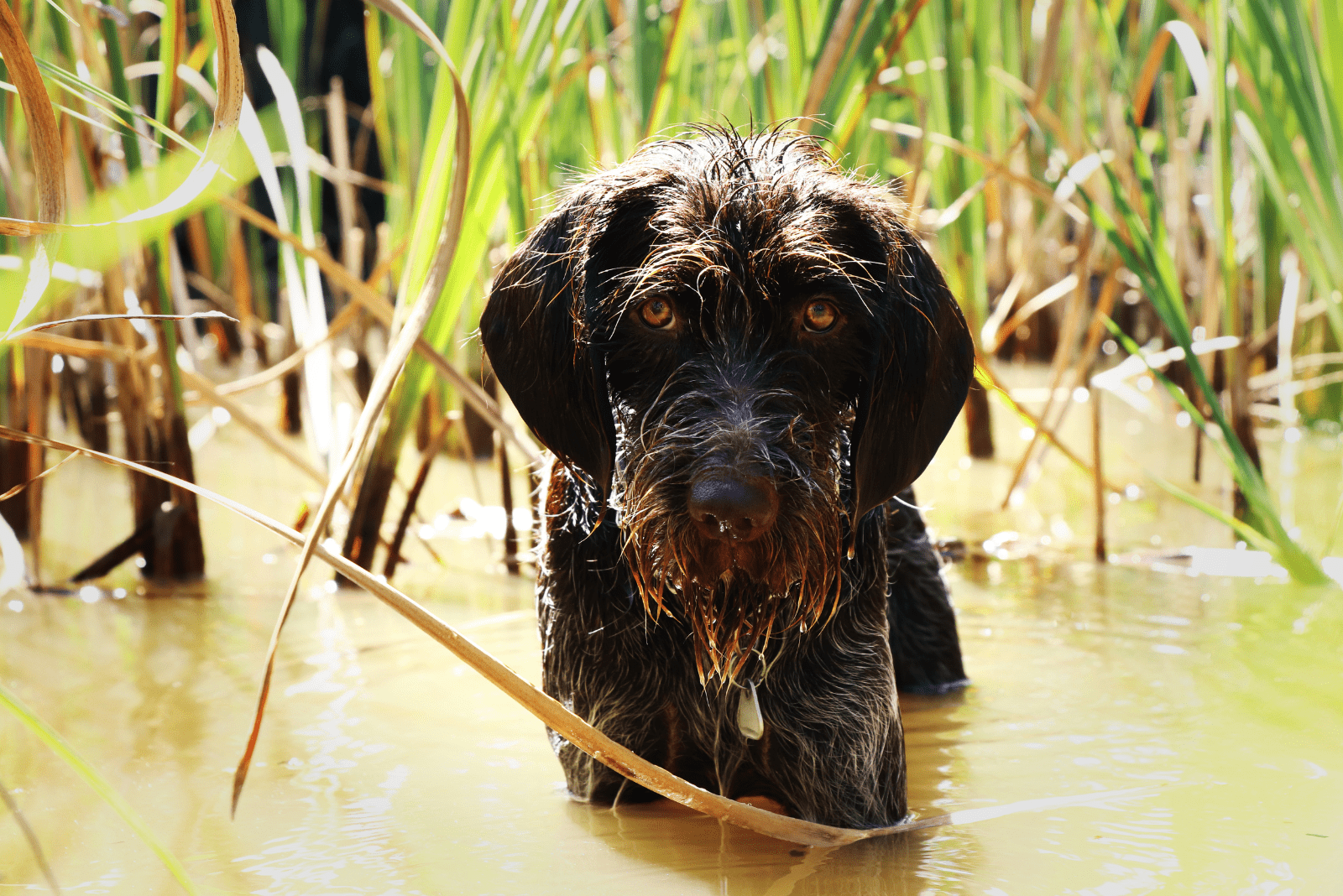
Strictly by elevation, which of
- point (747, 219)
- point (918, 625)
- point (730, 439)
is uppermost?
point (747, 219)

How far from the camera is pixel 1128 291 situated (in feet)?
27.8

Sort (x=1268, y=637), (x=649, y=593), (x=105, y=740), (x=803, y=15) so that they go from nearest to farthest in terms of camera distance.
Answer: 1. (x=649, y=593)
2. (x=105, y=740)
3. (x=1268, y=637)
4. (x=803, y=15)

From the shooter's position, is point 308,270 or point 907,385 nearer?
point 907,385

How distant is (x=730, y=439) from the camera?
1839 mm

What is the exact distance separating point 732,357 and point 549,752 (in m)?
1.06

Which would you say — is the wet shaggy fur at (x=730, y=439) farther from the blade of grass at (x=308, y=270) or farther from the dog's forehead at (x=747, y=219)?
the blade of grass at (x=308, y=270)

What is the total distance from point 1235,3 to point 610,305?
2711 mm

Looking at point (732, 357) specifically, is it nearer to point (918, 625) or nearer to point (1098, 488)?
point (918, 625)

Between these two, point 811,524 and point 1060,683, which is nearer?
point 811,524

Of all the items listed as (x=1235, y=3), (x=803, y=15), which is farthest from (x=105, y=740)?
(x=1235, y=3)

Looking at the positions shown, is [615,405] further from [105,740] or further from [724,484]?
[105,740]

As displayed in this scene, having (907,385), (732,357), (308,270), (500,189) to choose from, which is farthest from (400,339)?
(308,270)

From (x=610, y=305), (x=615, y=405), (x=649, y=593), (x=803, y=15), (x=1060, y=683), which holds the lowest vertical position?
(x=1060, y=683)

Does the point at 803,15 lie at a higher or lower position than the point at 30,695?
higher
